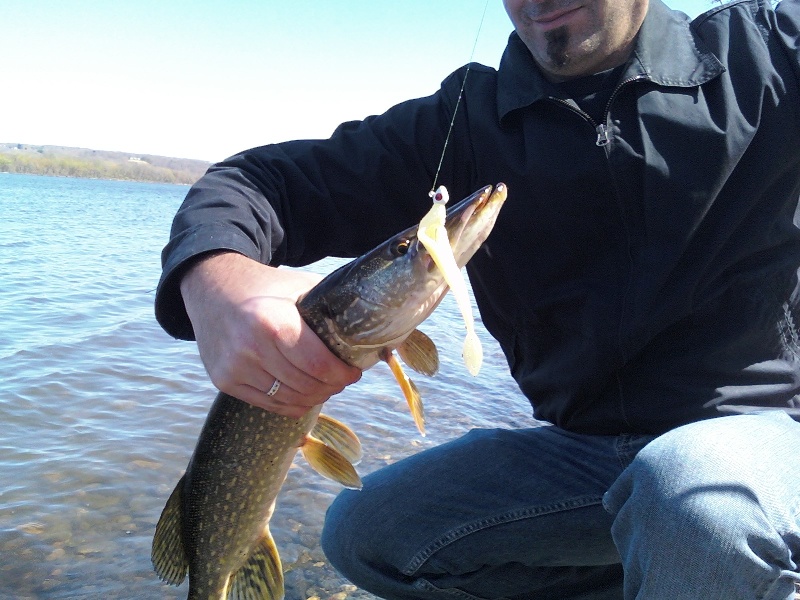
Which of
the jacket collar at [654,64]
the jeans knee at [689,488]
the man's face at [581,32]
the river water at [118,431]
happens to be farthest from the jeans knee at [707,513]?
the river water at [118,431]

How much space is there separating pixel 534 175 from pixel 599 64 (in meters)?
0.55

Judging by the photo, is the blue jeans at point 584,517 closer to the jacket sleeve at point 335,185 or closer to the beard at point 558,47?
the jacket sleeve at point 335,185

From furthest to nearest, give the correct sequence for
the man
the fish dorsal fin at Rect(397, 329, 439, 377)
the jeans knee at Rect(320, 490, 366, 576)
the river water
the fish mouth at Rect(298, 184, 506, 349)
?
the river water < the jeans knee at Rect(320, 490, 366, 576) < the man < the fish dorsal fin at Rect(397, 329, 439, 377) < the fish mouth at Rect(298, 184, 506, 349)

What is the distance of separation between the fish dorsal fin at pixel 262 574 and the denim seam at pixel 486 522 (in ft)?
1.74

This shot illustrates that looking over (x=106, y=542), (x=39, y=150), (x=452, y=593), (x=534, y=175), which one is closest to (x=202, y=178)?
(x=534, y=175)

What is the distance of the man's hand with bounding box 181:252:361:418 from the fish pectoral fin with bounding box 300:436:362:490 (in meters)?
0.41

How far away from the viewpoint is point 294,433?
2322 mm

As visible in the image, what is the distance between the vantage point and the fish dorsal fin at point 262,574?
2613 mm

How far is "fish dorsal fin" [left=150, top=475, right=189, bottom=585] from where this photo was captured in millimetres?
2467

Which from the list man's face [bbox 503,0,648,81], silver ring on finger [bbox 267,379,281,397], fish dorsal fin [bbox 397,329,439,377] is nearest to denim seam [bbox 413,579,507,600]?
fish dorsal fin [bbox 397,329,439,377]

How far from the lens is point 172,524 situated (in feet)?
8.16

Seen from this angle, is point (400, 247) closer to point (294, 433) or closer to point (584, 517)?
point (294, 433)

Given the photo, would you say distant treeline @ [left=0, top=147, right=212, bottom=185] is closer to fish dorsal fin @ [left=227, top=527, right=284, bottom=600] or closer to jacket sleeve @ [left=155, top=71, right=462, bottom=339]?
jacket sleeve @ [left=155, top=71, right=462, bottom=339]

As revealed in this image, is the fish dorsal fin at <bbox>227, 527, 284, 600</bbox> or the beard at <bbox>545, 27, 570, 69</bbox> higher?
the beard at <bbox>545, 27, 570, 69</bbox>
